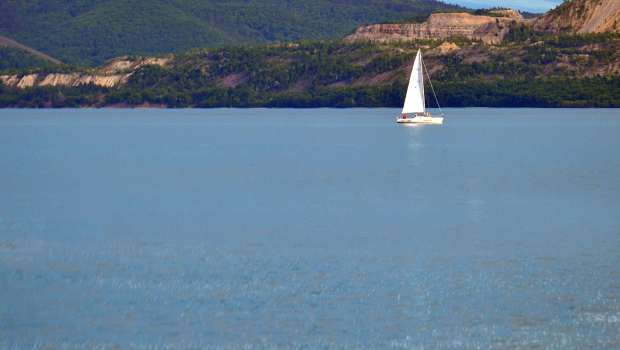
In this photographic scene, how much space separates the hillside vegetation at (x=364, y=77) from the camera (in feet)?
462

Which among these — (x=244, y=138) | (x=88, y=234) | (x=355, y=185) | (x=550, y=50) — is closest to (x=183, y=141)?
(x=244, y=138)

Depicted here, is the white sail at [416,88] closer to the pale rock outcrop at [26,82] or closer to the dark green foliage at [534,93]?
the dark green foliage at [534,93]

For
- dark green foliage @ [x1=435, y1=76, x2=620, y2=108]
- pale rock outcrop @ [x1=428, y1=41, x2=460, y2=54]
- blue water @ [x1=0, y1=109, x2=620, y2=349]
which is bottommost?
dark green foliage @ [x1=435, y1=76, x2=620, y2=108]

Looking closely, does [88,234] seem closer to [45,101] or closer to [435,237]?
[435,237]

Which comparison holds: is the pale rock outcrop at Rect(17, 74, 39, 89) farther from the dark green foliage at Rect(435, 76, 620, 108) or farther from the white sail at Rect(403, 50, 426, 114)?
the white sail at Rect(403, 50, 426, 114)

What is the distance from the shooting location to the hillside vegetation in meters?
141

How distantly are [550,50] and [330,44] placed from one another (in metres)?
58.4

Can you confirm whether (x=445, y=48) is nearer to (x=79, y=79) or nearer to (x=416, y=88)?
(x=79, y=79)

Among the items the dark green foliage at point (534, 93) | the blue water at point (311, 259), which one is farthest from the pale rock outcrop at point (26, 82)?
the blue water at point (311, 259)

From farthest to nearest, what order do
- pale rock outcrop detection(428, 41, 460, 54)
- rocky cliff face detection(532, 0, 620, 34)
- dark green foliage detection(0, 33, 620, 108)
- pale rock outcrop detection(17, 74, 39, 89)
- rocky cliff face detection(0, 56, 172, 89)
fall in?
rocky cliff face detection(0, 56, 172, 89) < pale rock outcrop detection(17, 74, 39, 89) < pale rock outcrop detection(428, 41, 460, 54) < rocky cliff face detection(532, 0, 620, 34) < dark green foliage detection(0, 33, 620, 108)

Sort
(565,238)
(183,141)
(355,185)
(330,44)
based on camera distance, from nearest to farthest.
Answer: (565,238)
(355,185)
(183,141)
(330,44)

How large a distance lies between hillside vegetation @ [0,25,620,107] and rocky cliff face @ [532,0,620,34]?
468cm

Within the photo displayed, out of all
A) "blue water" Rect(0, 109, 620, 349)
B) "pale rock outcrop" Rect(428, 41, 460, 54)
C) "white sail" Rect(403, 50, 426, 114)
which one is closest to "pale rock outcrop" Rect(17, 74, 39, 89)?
"pale rock outcrop" Rect(428, 41, 460, 54)

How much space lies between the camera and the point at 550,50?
493 feet
